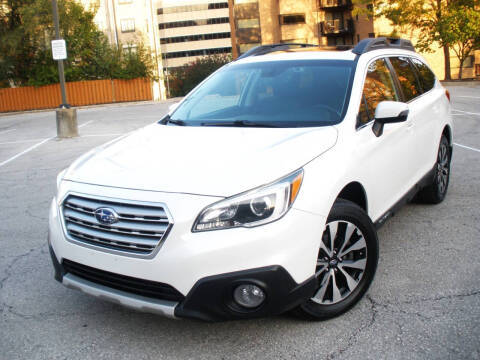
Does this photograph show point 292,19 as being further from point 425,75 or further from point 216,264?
point 216,264

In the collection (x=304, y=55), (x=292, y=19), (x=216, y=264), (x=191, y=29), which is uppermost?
(x=191, y=29)

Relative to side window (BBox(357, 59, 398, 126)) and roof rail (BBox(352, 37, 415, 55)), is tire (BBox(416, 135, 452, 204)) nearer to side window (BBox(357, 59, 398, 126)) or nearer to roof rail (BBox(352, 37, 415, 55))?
roof rail (BBox(352, 37, 415, 55))

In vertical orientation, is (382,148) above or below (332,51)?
below

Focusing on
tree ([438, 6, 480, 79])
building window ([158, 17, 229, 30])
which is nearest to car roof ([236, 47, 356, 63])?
tree ([438, 6, 480, 79])

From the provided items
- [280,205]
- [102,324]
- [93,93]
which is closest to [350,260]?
[280,205]

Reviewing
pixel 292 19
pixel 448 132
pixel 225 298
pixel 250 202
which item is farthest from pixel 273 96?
pixel 292 19

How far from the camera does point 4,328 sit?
3.33m

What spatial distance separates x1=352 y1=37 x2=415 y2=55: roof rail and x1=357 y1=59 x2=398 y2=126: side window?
136 millimetres

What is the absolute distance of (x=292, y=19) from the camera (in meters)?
Result: 50.9

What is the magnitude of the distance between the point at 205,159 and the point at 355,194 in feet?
3.68

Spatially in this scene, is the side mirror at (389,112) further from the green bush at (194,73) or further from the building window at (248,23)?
the building window at (248,23)

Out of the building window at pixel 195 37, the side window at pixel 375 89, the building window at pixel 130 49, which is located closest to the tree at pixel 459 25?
the building window at pixel 130 49

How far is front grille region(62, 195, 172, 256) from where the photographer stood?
2.71 m

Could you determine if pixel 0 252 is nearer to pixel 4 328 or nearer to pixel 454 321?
pixel 4 328
